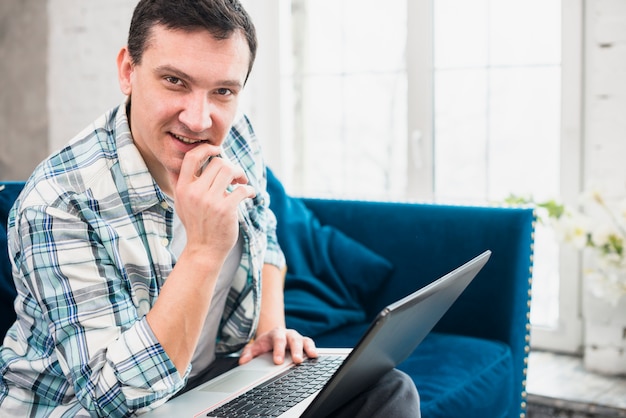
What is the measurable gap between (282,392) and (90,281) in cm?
37

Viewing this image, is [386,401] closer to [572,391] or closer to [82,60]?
[572,391]

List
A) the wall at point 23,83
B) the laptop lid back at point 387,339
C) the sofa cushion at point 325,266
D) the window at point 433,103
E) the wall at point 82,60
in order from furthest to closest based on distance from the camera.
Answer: the wall at point 23,83 < the wall at point 82,60 < the window at point 433,103 < the sofa cushion at point 325,266 < the laptop lid back at point 387,339

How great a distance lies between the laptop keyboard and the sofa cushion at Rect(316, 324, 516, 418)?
447mm

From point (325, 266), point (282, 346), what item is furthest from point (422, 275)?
point (282, 346)

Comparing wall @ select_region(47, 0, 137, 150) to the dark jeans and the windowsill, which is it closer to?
the windowsill

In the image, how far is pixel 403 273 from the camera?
238cm

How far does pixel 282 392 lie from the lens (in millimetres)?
1283

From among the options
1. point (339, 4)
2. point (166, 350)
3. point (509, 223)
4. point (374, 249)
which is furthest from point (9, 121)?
point (166, 350)

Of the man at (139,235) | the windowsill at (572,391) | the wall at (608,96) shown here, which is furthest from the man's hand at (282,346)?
the wall at (608,96)

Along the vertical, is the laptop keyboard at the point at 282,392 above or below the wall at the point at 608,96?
below

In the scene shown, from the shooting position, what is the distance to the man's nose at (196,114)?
50.7 inches

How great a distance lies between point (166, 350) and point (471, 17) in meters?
2.26

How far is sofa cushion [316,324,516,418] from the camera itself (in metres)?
1.84

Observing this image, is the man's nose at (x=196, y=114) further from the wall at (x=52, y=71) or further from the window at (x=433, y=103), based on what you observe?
the wall at (x=52, y=71)
